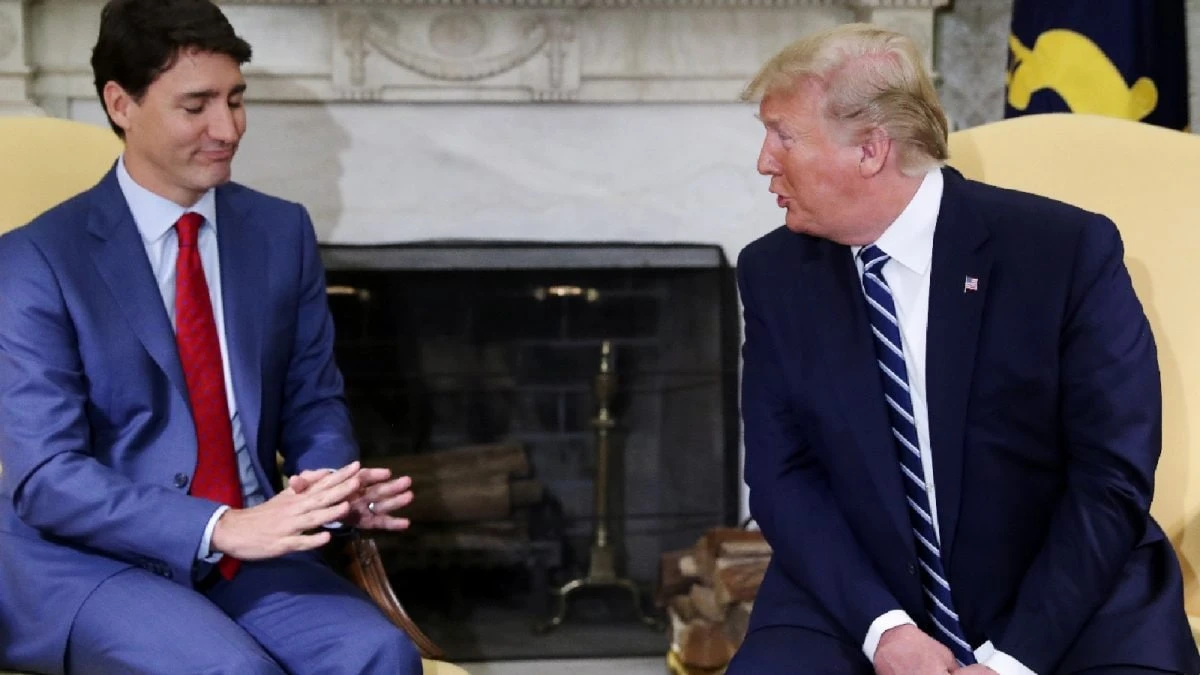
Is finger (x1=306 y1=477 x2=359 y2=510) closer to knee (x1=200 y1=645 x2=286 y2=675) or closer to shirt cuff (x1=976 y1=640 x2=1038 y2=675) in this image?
knee (x1=200 y1=645 x2=286 y2=675)

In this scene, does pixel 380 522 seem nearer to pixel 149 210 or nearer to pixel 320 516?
pixel 320 516

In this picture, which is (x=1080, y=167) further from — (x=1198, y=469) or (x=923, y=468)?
(x=923, y=468)

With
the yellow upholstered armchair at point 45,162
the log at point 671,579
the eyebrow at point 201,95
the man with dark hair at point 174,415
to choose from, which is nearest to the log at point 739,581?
the log at point 671,579

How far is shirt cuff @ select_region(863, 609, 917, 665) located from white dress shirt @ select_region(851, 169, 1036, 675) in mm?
53

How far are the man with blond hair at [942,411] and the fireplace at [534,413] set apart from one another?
153 centimetres

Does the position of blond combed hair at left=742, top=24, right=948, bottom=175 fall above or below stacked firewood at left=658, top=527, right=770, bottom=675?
above

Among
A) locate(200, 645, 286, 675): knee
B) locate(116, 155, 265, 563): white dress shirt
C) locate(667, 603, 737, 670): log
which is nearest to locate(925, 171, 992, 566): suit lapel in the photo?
locate(200, 645, 286, 675): knee

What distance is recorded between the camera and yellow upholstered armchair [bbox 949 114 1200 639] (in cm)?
217

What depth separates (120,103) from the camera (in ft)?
6.96

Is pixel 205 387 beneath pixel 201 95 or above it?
beneath

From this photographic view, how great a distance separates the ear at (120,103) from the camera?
211cm

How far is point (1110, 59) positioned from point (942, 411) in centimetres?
137

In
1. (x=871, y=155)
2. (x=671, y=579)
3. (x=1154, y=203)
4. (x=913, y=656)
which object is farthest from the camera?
(x=671, y=579)

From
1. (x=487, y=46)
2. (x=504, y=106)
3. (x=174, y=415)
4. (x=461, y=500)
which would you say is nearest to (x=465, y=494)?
(x=461, y=500)
